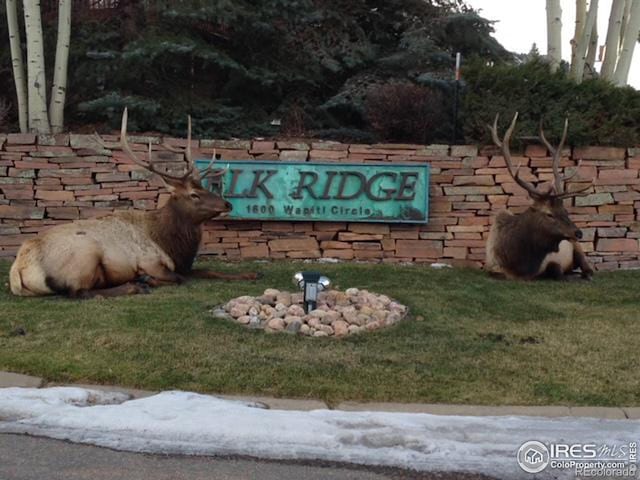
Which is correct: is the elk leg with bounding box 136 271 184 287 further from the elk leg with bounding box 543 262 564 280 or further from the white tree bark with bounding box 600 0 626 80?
the white tree bark with bounding box 600 0 626 80

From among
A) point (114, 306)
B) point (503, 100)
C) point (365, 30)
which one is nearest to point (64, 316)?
point (114, 306)

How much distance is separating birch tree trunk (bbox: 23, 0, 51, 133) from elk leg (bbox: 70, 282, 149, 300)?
16.4 ft

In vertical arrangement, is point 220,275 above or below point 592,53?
below

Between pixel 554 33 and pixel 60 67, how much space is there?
8563 millimetres

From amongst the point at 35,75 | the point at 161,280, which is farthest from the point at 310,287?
the point at 35,75

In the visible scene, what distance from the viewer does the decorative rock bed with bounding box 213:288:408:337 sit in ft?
19.6

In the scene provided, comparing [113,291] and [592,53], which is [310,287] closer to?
[113,291]

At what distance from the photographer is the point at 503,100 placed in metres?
10.8

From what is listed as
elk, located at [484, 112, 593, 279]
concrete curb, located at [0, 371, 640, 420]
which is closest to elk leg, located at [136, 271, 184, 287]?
concrete curb, located at [0, 371, 640, 420]

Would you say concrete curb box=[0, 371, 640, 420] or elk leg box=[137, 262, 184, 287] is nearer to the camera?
concrete curb box=[0, 371, 640, 420]

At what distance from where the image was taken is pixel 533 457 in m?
3.48

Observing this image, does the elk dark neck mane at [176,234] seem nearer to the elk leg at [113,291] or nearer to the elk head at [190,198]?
the elk head at [190,198]

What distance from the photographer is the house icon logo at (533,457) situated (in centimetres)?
339

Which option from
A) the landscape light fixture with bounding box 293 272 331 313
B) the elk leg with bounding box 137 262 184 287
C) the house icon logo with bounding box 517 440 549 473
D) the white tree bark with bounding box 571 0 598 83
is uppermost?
the white tree bark with bounding box 571 0 598 83
